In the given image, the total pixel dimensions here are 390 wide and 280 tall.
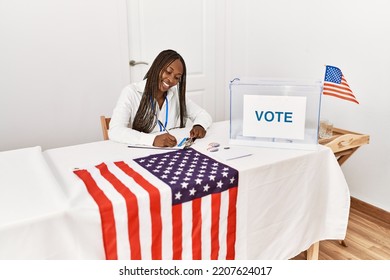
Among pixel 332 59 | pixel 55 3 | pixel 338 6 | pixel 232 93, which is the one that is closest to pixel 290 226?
pixel 232 93

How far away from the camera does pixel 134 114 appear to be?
1974 mm

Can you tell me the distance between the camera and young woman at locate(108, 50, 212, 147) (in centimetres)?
176

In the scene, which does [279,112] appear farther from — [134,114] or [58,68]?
[58,68]

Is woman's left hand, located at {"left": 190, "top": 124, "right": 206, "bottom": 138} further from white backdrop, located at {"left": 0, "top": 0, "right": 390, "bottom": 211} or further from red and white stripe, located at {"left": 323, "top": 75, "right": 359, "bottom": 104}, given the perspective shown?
white backdrop, located at {"left": 0, "top": 0, "right": 390, "bottom": 211}

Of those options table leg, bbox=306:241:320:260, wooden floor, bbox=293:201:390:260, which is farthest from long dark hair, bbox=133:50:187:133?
wooden floor, bbox=293:201:390:260

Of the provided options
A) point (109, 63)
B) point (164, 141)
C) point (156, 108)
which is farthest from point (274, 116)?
point (109, 63)

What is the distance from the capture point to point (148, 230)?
1.23 m

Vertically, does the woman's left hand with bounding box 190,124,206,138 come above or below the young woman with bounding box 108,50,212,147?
below

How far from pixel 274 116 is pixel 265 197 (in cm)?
39

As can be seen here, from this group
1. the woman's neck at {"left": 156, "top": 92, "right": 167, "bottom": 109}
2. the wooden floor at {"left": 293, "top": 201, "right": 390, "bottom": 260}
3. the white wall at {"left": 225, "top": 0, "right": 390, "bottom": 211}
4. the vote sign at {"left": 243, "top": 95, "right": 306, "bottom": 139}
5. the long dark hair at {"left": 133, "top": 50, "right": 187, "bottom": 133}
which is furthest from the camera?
the white wall at {"left": 225, "top": 0, "right": 390, "bottom": 211}

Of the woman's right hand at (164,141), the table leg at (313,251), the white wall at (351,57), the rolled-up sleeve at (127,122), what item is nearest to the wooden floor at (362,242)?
the white wall at (351,57)

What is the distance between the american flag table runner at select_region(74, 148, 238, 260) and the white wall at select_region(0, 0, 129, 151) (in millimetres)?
1534

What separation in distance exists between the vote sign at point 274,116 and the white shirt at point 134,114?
1.14ft

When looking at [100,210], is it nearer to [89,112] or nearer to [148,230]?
[148,230]
